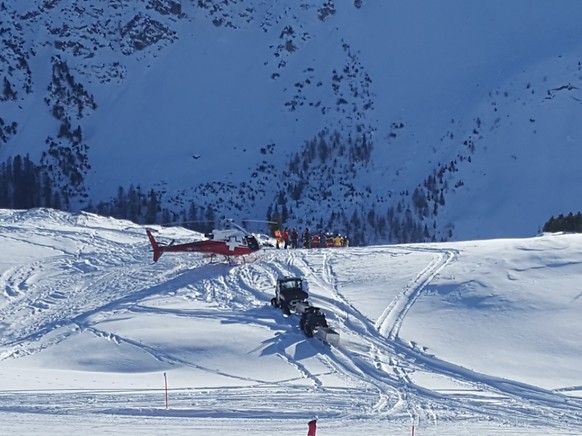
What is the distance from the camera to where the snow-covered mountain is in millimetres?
115125

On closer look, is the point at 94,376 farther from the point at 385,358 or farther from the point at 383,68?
the point at 383,68

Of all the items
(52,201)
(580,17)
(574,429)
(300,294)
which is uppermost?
(580,17)

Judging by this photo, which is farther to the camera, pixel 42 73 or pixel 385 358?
pixel 42 73

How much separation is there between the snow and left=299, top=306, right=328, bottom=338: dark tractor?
0.49 metres

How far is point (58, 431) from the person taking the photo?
17.8 meters

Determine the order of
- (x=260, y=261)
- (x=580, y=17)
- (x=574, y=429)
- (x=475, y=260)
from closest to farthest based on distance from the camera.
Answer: (x=574, y=429), (x=475, y=260), (x=260, y=261), (x=580, y=17)

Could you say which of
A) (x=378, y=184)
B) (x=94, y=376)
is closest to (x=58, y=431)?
(x=94, y=376)

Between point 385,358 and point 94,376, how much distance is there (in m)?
8.75

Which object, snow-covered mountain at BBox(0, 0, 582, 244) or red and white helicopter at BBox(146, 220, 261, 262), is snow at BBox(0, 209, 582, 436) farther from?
snow-covered mountain at BBox(0, 0, 582, 244)

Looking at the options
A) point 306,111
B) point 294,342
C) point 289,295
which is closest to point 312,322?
point 294,342

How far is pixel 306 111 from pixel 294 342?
388ft

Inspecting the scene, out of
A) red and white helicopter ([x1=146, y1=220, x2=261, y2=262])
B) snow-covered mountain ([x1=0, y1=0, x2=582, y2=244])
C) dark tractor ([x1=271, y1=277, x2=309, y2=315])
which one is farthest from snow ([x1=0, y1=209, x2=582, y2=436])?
snow-covered mountain ([x1=0, y1=0, x2=582, y2=244])

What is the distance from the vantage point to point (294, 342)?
2712 cm

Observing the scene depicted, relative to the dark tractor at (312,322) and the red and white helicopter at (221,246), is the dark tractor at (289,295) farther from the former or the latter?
the red and white helicopter at (221,246)
